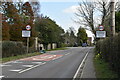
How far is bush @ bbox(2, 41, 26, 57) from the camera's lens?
2731cm

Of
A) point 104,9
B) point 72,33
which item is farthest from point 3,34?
point 72,33

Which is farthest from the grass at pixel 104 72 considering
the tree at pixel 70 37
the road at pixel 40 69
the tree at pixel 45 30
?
the tree at pixel 70 37

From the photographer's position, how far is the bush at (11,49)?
89.6 ft

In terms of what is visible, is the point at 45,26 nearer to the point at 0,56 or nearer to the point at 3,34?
the point at 3,34

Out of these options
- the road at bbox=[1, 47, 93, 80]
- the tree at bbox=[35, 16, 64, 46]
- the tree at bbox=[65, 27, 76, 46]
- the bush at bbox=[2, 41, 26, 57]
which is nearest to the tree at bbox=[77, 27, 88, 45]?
the tree at bbox=[65, 27, 76, 46]

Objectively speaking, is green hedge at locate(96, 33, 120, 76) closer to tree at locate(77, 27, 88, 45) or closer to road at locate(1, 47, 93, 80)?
road at locate(1, 47, 93, 80)

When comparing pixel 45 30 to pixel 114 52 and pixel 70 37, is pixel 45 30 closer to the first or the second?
pixel 114 52

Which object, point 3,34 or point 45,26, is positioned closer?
point 3,34

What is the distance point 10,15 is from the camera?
3756cm

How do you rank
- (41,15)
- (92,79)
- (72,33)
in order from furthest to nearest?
(72,33)
(41,15)
(92,79)

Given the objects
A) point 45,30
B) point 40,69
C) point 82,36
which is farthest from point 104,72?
point 82,36

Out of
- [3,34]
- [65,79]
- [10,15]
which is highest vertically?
[10,15]

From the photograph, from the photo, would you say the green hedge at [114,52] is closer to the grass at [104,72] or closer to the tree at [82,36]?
the grass at [104,72]

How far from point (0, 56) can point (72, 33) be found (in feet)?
337
